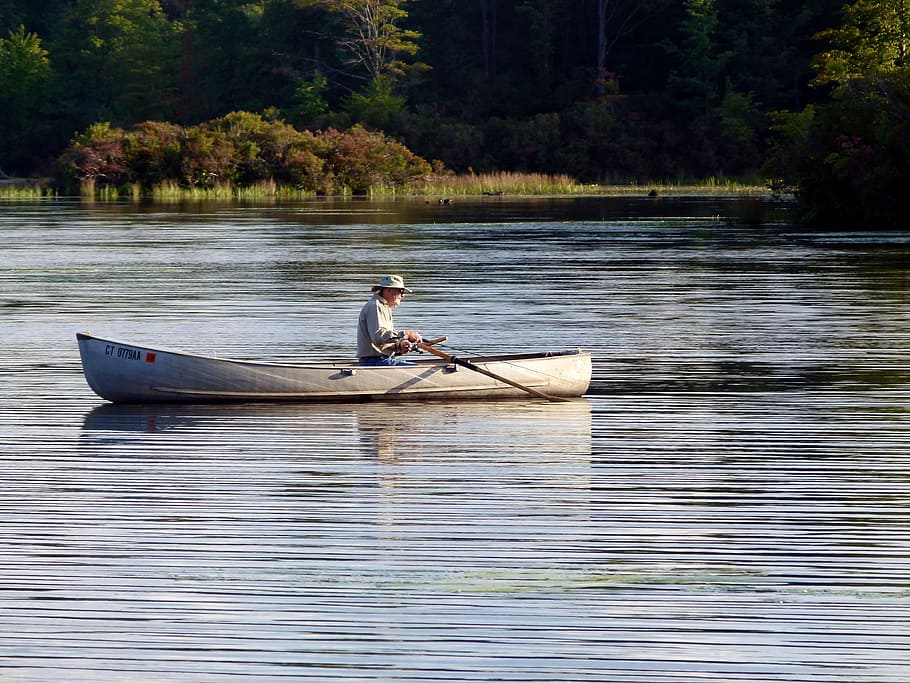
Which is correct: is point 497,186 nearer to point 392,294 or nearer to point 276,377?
point 276,377

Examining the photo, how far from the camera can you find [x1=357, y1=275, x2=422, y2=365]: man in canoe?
14539mm

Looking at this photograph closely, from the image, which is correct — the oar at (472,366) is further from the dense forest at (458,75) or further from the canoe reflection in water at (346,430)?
the dense forest at (458,75)

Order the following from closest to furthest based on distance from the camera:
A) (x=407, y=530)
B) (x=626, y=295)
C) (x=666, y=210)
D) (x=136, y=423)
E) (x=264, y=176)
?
1. (x=407, y=530)
2. (x=136, y=423)
3. (x=626, y=295)
4. (x=666, y=210)
5. (x=264, y=176)

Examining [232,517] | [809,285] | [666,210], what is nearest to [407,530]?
[232,517]

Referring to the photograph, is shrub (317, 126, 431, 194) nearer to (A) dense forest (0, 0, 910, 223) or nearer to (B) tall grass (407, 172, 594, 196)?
(B) tall grass (407, 172, 594, 196)

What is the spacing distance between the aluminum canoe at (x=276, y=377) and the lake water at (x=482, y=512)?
0.18m

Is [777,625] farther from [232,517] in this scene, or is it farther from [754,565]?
[232,517]

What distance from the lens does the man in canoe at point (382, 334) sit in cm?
1454

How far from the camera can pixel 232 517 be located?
403 inches

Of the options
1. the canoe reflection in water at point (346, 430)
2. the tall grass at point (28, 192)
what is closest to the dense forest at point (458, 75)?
the tall grass at point (28, 192)

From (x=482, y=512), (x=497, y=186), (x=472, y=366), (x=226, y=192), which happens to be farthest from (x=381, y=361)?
(x=497, y=186)

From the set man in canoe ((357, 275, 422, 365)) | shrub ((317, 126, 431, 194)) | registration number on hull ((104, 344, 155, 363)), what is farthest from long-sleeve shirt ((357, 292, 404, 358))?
shrub ((317, 126, 431, 194))

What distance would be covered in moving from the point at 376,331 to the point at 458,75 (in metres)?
92.7

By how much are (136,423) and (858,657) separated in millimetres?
8246
